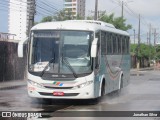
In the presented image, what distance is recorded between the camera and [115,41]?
20.6m

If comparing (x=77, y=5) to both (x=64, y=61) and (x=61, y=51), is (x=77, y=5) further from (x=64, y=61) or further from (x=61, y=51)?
(x=64, y=61)

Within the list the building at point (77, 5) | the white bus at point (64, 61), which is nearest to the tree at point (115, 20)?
the building at point (77, 5)

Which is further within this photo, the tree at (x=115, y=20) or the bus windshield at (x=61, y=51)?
the tree at (x=115, y=20)

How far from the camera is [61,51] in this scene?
16.3 meters

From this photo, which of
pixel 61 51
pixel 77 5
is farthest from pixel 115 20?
pixel 61 51

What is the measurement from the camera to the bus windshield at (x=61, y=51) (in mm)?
16188

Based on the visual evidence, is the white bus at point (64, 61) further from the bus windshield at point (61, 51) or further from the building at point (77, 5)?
the building at point (77, 5)

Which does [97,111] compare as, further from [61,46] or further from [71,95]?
[61,46]

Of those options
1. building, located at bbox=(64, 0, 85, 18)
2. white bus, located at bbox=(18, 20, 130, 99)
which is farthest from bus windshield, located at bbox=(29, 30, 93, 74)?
building, located at bbox=(64, 0, 85, 18)

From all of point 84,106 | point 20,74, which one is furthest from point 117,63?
point 20,74

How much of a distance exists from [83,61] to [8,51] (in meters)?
16.0

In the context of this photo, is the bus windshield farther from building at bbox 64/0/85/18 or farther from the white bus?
building at bbox 64/0/85/18

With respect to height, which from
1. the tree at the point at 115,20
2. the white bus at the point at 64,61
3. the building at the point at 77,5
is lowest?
the white bus at the point at 64,61

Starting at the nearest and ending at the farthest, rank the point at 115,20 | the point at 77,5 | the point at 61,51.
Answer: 1. the point at 61,51
2. the point at 115,20
3. the point at 77,5
